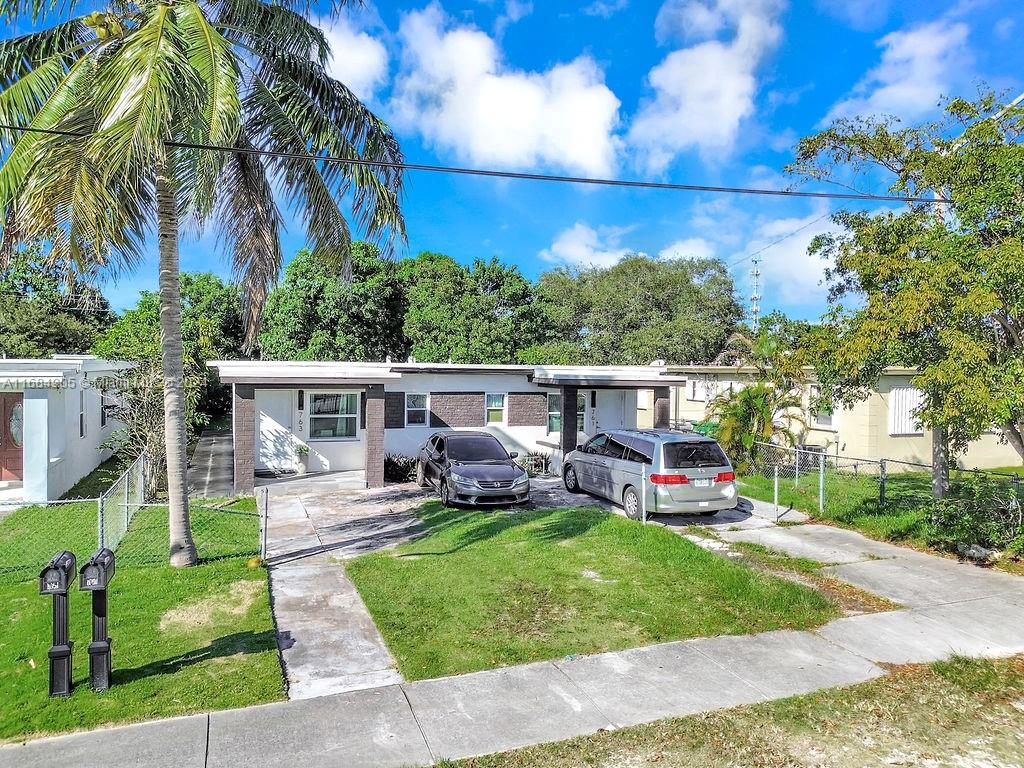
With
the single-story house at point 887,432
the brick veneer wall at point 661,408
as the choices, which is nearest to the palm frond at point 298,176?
the brick veneer wall at point 661,408

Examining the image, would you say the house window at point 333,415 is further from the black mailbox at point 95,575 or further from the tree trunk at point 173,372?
the black mailbox at point 95,575

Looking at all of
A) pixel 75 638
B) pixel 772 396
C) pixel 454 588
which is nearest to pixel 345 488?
pixel 454 588

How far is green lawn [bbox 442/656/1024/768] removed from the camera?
15.5 feet

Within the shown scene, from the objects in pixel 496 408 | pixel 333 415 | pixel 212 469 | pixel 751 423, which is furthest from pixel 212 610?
pixel 751 423

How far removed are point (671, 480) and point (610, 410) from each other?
31.8ft

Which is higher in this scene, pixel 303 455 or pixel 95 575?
pixel 95 575

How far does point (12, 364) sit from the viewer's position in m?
13.0

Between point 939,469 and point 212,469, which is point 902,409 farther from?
point 212,469

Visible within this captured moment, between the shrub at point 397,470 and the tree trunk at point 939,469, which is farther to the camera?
the shrub at point 397,470

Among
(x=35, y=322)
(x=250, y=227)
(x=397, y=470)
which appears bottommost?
(x=397, y=470)

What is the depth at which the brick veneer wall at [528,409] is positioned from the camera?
19.6m

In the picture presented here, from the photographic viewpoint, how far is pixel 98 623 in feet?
18.4

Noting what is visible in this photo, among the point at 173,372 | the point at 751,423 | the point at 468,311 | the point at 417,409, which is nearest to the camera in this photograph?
the point at 173,372

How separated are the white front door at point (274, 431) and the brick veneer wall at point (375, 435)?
3.09 m
